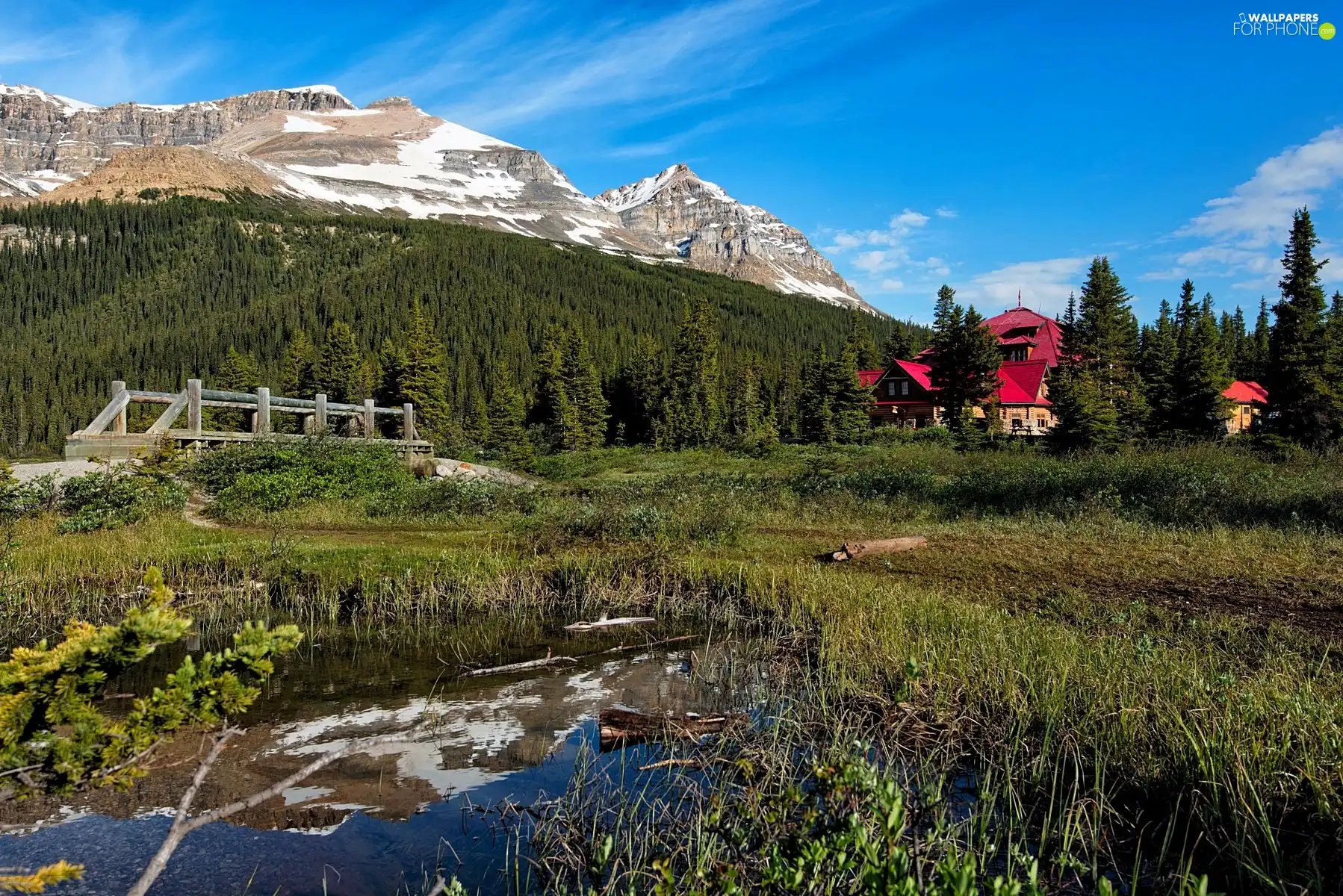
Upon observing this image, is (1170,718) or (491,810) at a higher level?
(1170,718)

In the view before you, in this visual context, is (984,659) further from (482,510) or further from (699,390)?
(699,390)

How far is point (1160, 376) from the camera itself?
47938mm

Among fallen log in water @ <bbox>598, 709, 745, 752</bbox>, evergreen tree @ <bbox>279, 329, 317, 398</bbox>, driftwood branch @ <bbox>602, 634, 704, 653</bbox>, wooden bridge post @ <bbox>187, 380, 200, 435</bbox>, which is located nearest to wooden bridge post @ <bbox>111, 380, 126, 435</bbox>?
wooden bridge post @ <bbox>187, 380, 200, 435</bbox>

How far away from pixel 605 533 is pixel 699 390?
150 feet

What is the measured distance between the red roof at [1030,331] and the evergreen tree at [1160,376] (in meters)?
7.15

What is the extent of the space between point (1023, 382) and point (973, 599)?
54724mm

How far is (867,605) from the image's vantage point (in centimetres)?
926

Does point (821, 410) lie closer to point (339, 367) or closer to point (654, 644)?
point (339, 367)

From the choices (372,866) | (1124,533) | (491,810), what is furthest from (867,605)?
(1124,533)

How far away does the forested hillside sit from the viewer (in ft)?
285

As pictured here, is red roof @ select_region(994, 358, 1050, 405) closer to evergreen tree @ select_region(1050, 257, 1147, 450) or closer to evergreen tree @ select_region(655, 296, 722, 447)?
evergreen tree @ select_region(1050, 257, 1147, 450)

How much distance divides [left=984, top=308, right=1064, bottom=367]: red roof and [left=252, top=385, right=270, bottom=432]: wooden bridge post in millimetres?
56431

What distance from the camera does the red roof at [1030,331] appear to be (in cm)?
6194

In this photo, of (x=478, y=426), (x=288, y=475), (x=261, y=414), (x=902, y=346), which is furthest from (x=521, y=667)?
(x=902, y=346)
